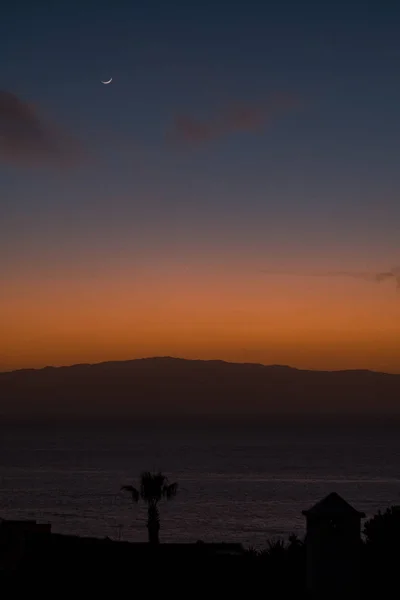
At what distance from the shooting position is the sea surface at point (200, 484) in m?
68.8

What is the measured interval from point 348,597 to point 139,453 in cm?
14862

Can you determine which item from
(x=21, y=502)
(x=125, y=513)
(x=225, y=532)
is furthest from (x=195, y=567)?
(x=21, y=502)

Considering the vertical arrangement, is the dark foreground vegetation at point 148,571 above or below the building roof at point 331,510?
below

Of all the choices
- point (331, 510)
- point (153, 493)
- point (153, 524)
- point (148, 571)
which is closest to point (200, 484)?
point (153, 493)

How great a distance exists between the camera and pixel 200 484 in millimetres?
103188

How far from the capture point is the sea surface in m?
68.8

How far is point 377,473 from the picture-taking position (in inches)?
4673

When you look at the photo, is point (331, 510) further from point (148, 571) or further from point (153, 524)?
point (153, 524)

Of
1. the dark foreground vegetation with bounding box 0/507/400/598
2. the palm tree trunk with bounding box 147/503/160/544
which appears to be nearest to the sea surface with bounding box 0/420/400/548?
the palm tree trunk with bounding box 147/503/160/544

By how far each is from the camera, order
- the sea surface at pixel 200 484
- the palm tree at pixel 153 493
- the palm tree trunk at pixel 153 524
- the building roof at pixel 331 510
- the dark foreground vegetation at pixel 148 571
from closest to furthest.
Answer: the building roof at pixel 331 510 < the dark foreground vegetation at pixel 148 571 < the palm tree trunk at pixel 153 524 < the palm tree at pixel 153 493 < the sea surface at pixel 200 484

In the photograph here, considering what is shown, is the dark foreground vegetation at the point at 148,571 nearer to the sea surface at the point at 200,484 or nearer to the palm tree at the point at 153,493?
the palm tree at the point at 153,493

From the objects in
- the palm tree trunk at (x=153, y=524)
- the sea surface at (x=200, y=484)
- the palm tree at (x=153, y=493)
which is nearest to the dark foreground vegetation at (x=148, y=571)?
the palm tree trunk at (x=153, y=524)

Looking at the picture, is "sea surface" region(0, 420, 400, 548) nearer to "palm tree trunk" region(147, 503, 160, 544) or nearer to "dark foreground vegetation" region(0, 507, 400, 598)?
"palm tree trunk" region(147, 503, 160, 544)

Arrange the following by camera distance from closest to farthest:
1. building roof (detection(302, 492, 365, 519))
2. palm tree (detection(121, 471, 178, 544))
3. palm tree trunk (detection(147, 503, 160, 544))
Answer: building roof (detection(302, 492, 365, 519)), palm tree trunk (detection(147, 503, 160, 544)), palm tree (detection(121, 471, 178, 544))
